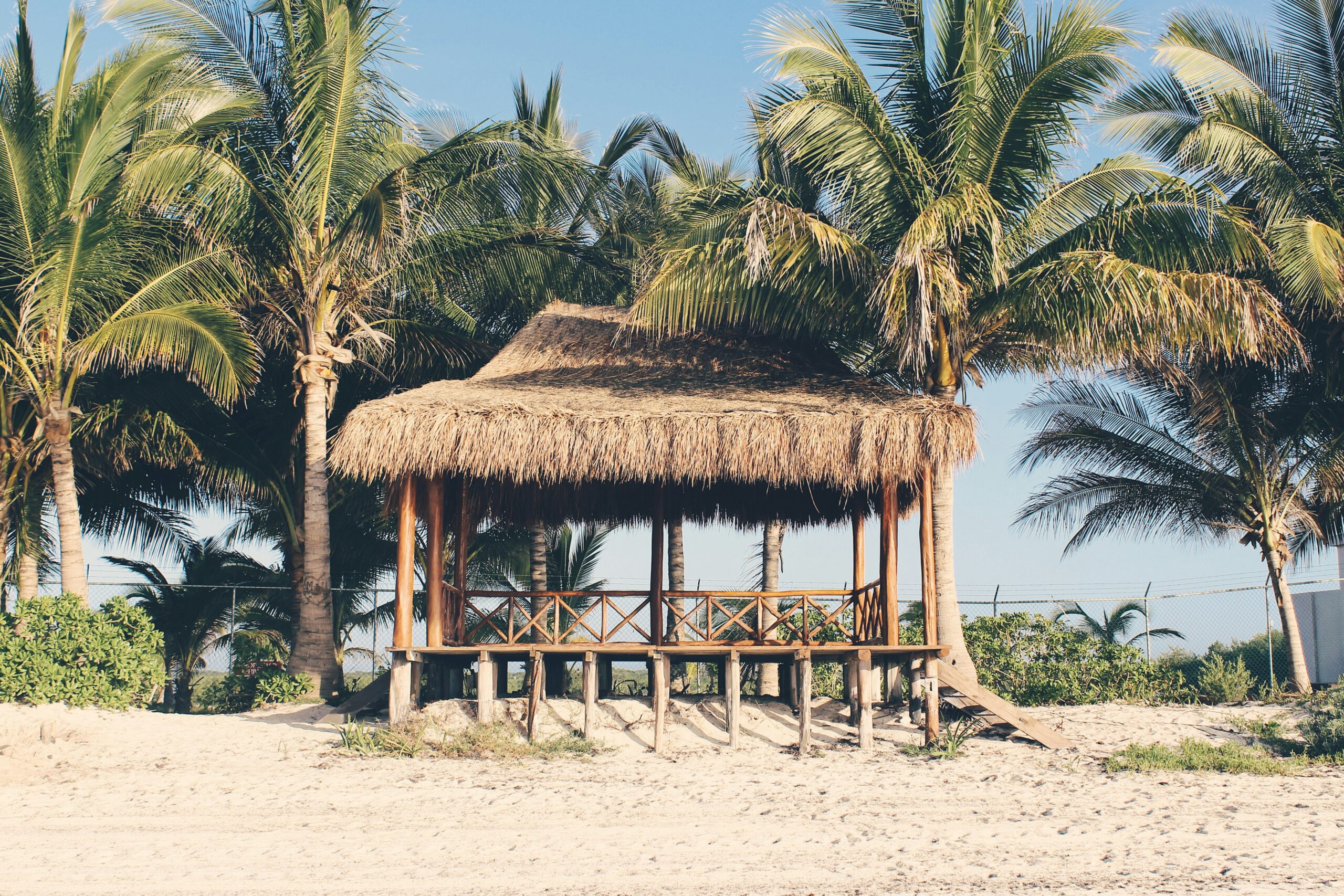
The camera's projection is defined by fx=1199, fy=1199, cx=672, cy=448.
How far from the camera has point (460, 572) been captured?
14.1m

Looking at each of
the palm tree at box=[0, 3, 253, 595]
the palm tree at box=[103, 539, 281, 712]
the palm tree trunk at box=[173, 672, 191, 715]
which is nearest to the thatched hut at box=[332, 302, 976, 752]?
the palm tree at box=[0, 3, 253, 595]

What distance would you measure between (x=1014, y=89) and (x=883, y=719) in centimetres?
692

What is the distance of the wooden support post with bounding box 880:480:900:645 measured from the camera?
488 inches

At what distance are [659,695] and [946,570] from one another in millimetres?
3738

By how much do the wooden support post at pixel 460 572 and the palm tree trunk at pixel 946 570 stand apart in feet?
17.4

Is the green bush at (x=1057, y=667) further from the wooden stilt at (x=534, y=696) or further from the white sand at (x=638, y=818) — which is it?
the wooden stilt at (x=534, y=696)

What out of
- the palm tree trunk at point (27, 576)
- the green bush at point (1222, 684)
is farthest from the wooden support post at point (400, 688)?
the green bush at point (1222, 684)

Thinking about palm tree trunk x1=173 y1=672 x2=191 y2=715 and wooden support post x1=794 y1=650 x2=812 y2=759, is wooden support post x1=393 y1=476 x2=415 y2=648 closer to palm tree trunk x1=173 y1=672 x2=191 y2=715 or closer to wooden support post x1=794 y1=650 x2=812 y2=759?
wooden support post x1=794 y1=650 x2=812 y2=759

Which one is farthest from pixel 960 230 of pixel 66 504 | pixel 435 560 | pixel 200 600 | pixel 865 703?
pixel 200 600

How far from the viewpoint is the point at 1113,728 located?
12961 millimetres

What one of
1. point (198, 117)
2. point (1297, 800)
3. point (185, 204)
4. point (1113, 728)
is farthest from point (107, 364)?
point (1297, 800)

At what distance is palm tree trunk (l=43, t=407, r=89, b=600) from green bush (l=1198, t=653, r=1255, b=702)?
13970 mm

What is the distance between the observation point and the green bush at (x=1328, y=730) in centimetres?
1134

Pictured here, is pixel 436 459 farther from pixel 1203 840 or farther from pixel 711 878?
pixel 1203 840
